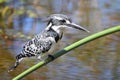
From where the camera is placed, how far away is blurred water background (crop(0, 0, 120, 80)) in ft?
18.7

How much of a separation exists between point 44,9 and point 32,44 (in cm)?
451

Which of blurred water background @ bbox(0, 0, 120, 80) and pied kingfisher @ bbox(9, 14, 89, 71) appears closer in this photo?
pied kingfisher @ bbox(9, 14, 89, 71)

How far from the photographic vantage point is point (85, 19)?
8109mm

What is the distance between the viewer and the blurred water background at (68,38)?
569 centimetres

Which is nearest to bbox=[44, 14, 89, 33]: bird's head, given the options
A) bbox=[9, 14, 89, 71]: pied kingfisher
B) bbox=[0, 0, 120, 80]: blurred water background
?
bbox=[9, 14, 89, 71]: pied kingfisher

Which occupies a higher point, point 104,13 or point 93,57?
point 104,13

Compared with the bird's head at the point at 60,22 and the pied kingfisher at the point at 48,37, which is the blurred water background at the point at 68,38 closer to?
the pied kingfisher at the point at 48,37

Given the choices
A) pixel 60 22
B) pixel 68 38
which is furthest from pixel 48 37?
pixel 68 38

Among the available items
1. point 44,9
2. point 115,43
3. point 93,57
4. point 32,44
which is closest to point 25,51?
point 32,44

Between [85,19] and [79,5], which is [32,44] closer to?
[85,19]

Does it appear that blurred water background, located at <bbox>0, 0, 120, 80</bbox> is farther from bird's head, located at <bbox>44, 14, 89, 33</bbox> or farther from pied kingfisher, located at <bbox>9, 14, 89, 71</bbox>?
bird's head, located at <bbox>44, 14, 89, 33</bbox>

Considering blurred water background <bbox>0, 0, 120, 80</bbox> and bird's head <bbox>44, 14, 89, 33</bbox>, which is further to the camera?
blurred water background <bbox>0, 0, 120, 80</bbox>

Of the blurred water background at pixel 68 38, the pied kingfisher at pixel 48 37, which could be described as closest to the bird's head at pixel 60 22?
the pied kingfisher at pixel 48 37

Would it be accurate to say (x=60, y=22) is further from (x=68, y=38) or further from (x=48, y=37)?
(x=68, y=38)
